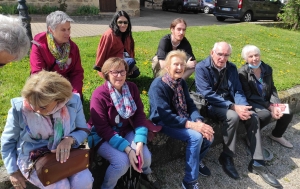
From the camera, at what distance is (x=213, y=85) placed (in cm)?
373

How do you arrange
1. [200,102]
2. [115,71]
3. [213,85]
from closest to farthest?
[115,71] < [200,102] < [213,85]

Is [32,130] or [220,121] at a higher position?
[32,130]

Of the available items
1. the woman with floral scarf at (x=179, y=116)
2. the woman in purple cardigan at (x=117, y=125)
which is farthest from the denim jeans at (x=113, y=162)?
the woman with floral scarf at (x=179, y=116)

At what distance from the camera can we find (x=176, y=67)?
10.3ft

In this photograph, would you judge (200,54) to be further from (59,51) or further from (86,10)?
(86,10)

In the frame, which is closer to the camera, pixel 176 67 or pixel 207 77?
pixel 176 67

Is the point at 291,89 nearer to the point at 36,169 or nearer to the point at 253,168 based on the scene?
the point at 253,168

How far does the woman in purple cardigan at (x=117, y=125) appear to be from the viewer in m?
2.64

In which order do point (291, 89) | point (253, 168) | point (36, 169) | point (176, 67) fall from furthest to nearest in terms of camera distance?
point (291, 89), point (253, 168), point (176, 67), point (36, 169)

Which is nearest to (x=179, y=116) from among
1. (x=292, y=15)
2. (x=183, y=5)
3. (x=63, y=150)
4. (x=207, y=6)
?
(x=63, y=150)

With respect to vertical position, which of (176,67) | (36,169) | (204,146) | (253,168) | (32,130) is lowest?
(253,168)

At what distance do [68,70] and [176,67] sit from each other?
4.58 ft

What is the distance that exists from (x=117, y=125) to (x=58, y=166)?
2.63 feet

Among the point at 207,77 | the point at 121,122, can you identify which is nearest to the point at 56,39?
the point at 121,122
